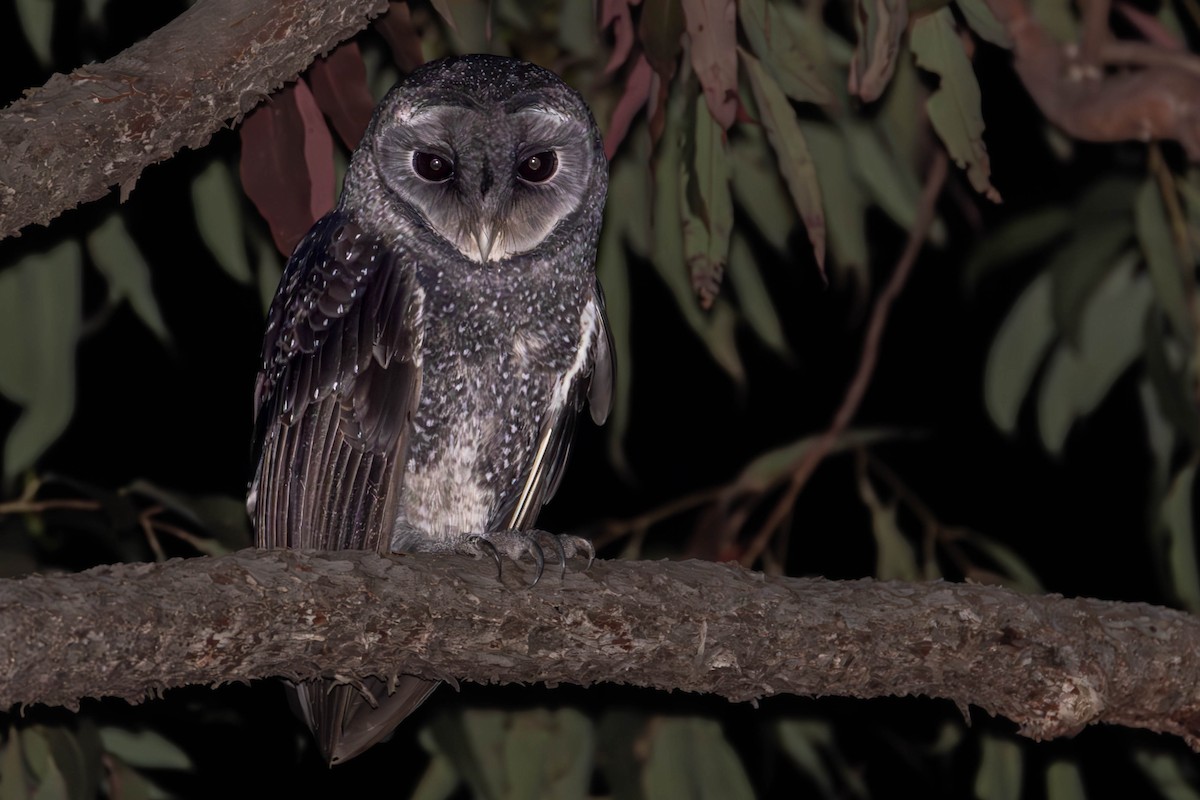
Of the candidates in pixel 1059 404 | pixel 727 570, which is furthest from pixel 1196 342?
pixel 727 570

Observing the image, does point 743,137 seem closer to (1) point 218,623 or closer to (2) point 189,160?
(2) point 189,160

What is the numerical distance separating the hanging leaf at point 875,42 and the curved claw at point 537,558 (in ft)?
2.67

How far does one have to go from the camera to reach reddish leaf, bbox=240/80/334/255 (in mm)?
2383

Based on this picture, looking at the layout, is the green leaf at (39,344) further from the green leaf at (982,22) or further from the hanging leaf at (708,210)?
the green leaf at (982,22)

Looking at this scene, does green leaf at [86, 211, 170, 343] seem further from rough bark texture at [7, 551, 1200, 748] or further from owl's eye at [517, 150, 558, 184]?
rough bark texture at [7, 551, 1200, 748]

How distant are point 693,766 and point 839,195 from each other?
1222mm

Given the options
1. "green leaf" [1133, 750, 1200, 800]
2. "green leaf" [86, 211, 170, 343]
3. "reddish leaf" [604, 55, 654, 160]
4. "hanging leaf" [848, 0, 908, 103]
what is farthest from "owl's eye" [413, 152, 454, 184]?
"green leaf" [1133, 750, 1200, 800]

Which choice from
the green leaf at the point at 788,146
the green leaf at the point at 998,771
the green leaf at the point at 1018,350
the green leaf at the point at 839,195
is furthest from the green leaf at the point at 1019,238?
the green leaf at the point at 788,146

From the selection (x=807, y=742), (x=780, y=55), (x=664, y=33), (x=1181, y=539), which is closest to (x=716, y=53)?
(x=664, y=33)

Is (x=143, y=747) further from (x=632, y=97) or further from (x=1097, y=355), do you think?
(x=1097, y=355)

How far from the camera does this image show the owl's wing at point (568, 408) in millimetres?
2750

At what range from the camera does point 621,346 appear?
10.0 ft

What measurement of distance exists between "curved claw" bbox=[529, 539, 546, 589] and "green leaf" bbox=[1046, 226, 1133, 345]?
1297 mm

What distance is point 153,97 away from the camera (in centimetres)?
208
